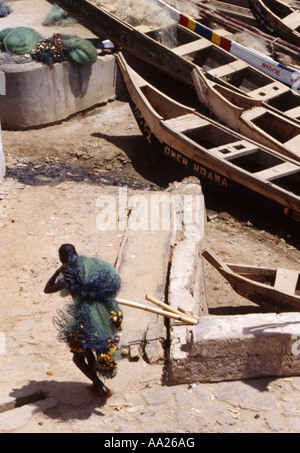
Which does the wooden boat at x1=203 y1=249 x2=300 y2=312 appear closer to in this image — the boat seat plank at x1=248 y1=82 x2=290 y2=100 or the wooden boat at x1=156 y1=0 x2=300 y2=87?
the boat seat plank at x1=248 y1=82 x2=290 y2=100

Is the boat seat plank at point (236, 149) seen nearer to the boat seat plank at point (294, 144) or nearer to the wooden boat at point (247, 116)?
the wooden boat at point (247, 116)

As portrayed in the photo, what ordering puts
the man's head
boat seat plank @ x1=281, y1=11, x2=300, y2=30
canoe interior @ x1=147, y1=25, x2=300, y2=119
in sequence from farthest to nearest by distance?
boat seat plank @ x1=281, y1=11, x2=300, y2=30 < canoe interior @ x1=147, y1=25, x2=300, y2=119 < the man's head

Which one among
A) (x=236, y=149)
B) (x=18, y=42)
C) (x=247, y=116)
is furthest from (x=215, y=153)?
(x=18, y=42)

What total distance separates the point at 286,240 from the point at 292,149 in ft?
4.59

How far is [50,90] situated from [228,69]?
10.6 ft

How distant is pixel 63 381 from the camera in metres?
5.00

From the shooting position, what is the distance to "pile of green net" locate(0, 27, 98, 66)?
10781 millimetres

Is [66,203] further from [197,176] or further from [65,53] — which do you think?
[65,53]

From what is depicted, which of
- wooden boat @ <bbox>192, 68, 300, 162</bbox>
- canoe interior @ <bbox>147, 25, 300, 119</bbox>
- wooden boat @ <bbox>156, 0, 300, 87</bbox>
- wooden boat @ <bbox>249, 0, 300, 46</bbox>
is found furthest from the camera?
wooden boat @ <bbox>249, 0, 300, 46</bbox>

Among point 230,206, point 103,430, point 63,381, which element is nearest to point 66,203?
point 230,206

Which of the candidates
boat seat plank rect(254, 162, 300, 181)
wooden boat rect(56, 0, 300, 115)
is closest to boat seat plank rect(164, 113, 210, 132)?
wooden boat rect(56, 0, 300, 115)

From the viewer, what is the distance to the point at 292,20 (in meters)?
12.6

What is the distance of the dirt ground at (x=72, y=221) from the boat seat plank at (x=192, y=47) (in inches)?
61.2

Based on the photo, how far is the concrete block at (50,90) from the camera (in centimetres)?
1058
